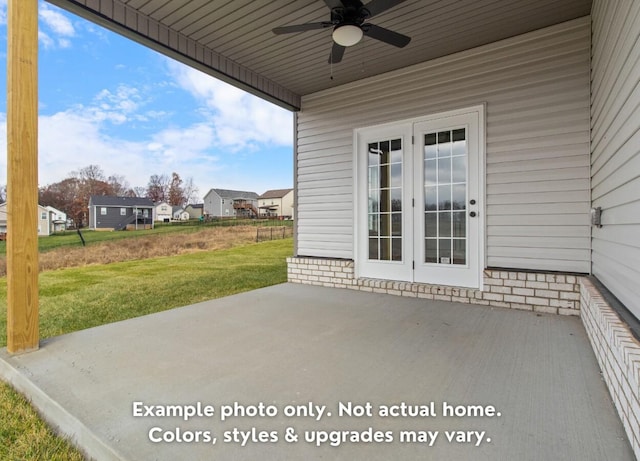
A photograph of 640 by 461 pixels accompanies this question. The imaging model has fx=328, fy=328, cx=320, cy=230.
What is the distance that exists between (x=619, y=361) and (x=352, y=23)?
276cm

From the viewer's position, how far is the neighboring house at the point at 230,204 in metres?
9.63

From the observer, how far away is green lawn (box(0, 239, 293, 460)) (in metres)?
1.64

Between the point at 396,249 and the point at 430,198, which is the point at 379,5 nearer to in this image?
the point at 430,198

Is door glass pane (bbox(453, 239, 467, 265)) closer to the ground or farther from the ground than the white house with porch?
closer to the ground

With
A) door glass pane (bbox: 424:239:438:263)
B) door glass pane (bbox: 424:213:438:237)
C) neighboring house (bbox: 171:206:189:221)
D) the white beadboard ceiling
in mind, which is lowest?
door glass pane (bbox: 424:239:438:263)

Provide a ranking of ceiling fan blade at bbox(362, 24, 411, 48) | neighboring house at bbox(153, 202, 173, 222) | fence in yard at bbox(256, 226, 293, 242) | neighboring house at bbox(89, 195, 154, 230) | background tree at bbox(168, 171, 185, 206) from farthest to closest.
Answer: fence in yard at bbox(256, 226, 293, 242)
background tree at bbox(168, 171, 185, 206)
neighboring house at bbox(153, 202, 173, 222)
neighboring house at bbox(89, 195, 154, 230)
ceiling fan blade at bbox(362, 24, 411, 48)

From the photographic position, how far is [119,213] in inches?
275

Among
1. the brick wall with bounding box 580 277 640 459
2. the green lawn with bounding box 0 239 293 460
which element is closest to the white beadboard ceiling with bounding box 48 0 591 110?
the brick wall with bounding box 580 277 640 459

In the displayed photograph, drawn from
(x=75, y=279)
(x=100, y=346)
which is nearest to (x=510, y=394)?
(x=100, y=346)

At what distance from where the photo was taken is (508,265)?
11.8 ft

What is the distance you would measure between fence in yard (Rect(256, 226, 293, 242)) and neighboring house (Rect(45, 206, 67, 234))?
5341mm

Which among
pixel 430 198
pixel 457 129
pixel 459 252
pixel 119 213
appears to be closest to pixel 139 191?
pixel 119 213

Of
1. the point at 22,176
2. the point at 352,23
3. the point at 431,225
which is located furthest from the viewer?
the point at 431,225

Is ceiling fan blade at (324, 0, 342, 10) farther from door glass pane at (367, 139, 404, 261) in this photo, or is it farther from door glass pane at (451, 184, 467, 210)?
door glass pane at (451, 184, 467, 210)
